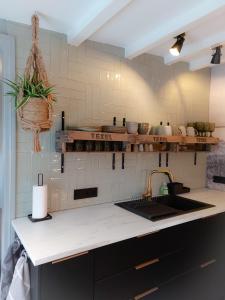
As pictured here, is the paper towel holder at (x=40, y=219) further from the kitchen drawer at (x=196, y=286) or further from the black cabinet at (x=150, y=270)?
the kitchen drawer at (x=196, y=286)

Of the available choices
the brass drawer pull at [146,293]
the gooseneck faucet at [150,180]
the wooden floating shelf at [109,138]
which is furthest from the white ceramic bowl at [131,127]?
the brass drawer pull at [146,293]

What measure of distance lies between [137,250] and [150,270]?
0.20 metres

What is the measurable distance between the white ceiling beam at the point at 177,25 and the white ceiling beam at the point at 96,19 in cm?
48

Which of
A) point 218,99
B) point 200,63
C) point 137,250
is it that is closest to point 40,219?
point 137,250

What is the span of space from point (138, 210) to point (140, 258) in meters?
0.41

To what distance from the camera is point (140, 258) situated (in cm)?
149

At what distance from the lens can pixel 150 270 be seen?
1.54 metres

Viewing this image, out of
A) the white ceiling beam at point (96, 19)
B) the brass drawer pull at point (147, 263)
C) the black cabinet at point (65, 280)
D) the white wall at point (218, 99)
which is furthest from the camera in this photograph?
the white wall at point (218, 99)

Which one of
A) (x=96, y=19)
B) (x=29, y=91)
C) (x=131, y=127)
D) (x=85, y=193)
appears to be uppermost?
(x=96, y=19)

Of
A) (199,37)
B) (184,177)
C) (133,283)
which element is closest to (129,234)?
(133,283)

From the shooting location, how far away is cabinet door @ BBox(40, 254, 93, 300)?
117 cm

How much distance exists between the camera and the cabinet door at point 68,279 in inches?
46.1

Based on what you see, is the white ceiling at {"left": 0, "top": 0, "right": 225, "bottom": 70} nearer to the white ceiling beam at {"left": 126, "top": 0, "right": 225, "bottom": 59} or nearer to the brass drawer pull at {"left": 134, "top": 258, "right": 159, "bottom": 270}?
the white ceiling beam at {"left": 126, "top": 0, "right": 225, "bottom": 59}

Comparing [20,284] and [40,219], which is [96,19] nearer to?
[40,219]
